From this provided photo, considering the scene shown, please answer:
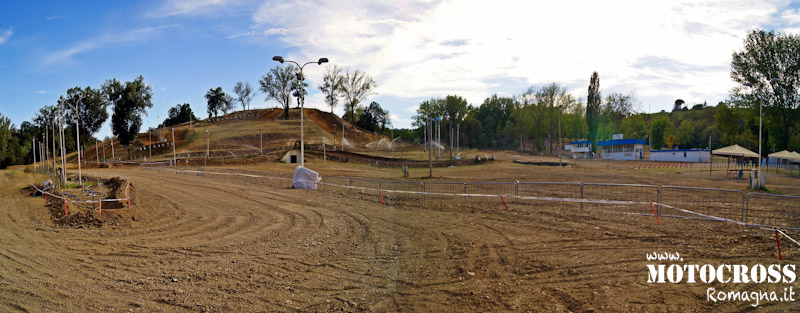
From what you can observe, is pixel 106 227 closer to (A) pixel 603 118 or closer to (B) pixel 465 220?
(B) pixel 465 220

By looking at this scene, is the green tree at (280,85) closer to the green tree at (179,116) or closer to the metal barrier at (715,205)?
the green tree at (179,116)

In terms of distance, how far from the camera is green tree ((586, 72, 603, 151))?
98.2 m

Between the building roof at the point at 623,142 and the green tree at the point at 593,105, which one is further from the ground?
the green tree at the point at 593,105

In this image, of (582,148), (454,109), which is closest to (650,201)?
(582,148)

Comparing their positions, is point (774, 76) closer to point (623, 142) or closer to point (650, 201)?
point (623, 142)

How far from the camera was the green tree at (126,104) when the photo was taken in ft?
270

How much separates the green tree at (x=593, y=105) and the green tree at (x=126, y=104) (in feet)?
292

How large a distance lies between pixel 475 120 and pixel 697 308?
107 metres

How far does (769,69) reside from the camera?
164ft

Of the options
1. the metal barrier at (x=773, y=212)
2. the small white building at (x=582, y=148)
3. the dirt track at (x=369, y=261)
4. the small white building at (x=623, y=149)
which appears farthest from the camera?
the small white building at (x=582, y=148)

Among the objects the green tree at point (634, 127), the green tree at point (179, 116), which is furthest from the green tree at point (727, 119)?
the green tree at point (179, 116)

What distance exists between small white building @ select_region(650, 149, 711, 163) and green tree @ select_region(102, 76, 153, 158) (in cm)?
8912

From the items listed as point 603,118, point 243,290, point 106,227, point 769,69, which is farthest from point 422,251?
point 603,118

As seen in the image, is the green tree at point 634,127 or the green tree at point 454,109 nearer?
the green tree at point 454,109
